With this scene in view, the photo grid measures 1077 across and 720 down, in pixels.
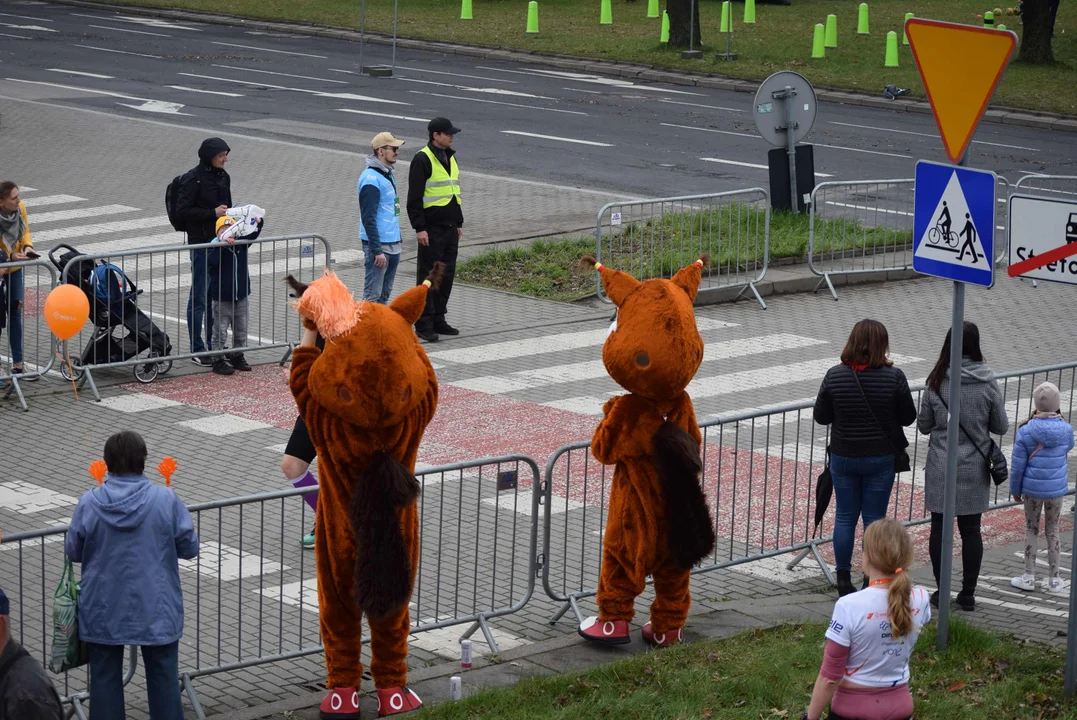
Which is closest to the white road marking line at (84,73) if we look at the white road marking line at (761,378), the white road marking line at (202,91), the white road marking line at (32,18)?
the white road marking line at (202,91)

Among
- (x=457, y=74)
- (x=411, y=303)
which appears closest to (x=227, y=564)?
(x=411, y=303)

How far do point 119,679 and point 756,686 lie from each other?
2771mm

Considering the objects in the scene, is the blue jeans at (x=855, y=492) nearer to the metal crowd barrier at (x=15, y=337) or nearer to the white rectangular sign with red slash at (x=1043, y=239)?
the white rectangular sign with red slash at (x=1043, y=239)

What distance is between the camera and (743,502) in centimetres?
1017

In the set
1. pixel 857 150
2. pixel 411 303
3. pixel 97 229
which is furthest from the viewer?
pixel 857 150

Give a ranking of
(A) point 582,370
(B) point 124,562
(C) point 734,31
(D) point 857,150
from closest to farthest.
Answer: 1. (B) point 124,562
2. (A) point 582,370
3. (D) point 857,150
4. (C) point 734,31

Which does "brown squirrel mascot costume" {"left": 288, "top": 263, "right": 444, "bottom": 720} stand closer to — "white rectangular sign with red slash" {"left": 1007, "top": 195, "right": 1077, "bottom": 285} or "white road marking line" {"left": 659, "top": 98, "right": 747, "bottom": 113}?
"white rectangular sign with red slash" {"left": 1007, "top": 195, "right": 1077, "bottom": 285}

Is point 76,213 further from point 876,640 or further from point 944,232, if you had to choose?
point 876,640

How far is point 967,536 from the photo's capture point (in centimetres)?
861

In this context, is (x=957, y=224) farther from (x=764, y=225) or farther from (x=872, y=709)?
(x=764, y=225)

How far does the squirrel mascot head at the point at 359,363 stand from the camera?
6531mm

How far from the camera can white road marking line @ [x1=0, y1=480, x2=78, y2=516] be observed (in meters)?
9.87

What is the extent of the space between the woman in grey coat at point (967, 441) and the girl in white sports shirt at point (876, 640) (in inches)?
109

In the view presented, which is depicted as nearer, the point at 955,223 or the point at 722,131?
the point at 955,223
